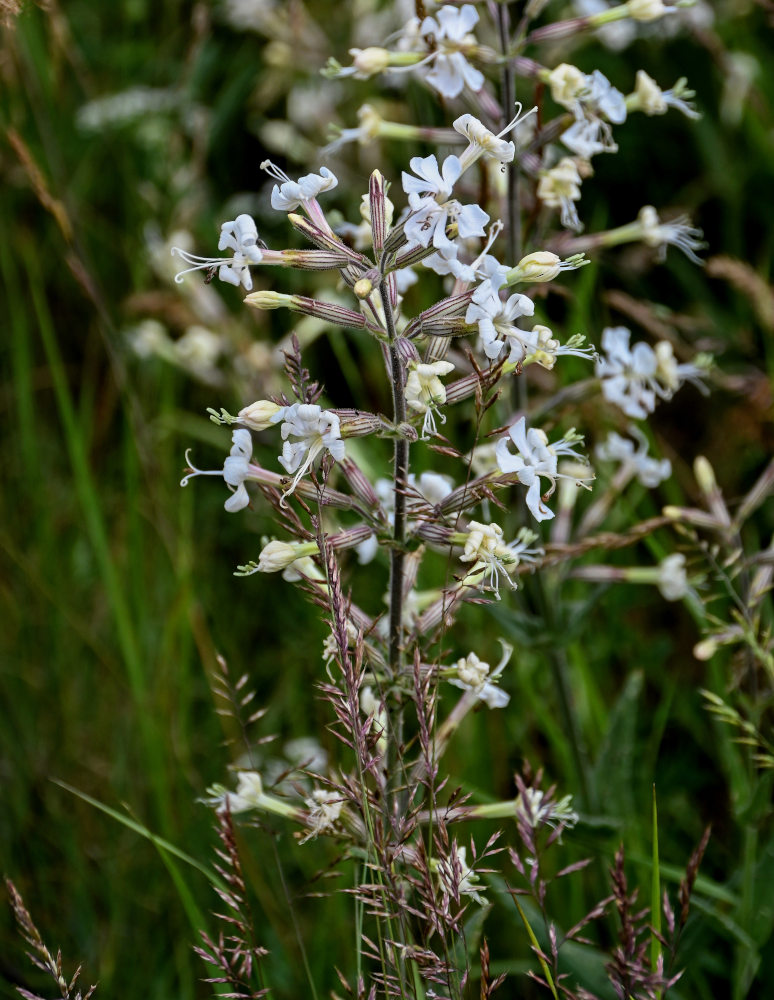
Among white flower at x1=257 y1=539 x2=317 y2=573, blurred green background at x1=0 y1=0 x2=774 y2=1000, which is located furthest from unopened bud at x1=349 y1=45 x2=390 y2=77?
white flower at x1=257 y1=539 x2=317 y2=573

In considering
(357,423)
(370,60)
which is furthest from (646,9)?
(357,423)

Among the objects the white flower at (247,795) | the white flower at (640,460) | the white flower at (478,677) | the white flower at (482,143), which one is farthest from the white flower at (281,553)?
the white flower at (640,460)

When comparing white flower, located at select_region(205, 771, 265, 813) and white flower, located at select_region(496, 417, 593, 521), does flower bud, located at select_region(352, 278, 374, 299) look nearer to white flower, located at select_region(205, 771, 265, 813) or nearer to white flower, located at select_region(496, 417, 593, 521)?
white flower, located at select_region(496, 417, 593, 521)

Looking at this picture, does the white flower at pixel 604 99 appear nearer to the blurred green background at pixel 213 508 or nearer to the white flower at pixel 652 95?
the white flower at pixel 652 95

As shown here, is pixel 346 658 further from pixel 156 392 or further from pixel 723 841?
pixel 156 392

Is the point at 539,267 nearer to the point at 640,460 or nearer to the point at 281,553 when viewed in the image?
the point at 281,553
